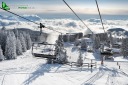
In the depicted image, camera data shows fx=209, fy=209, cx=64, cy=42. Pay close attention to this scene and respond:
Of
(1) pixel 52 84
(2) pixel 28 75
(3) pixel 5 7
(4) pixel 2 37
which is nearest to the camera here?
(3) pixel 5 7

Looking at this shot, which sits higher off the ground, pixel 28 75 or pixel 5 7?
pixel 5 7

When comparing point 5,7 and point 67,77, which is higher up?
point 5,7

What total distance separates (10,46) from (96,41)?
50.1 m

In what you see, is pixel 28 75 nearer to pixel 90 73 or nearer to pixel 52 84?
pixel 52 84

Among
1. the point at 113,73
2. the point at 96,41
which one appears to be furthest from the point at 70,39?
the point at 113,73

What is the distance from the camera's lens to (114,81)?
1022 inches

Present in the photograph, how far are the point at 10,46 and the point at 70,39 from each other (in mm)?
88277

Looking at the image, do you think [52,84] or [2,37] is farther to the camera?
[2,37]

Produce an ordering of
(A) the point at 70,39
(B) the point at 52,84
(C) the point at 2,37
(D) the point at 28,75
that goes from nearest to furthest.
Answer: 1. (B) the point at 52,84
2. (D) the point at 28,75
3. (C) the point at 2,37
4. (A) the point at 70,39

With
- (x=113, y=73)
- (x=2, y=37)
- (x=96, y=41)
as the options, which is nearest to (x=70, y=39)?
(x=96, y=41)

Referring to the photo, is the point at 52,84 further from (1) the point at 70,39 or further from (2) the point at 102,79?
(1) the point at 70,39

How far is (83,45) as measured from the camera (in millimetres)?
93438

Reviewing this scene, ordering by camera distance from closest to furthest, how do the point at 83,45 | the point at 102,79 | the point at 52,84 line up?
the point at 52,84 → the point at 102,79 → the point at 83,45

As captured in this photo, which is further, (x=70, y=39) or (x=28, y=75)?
(x=70, y=39)
